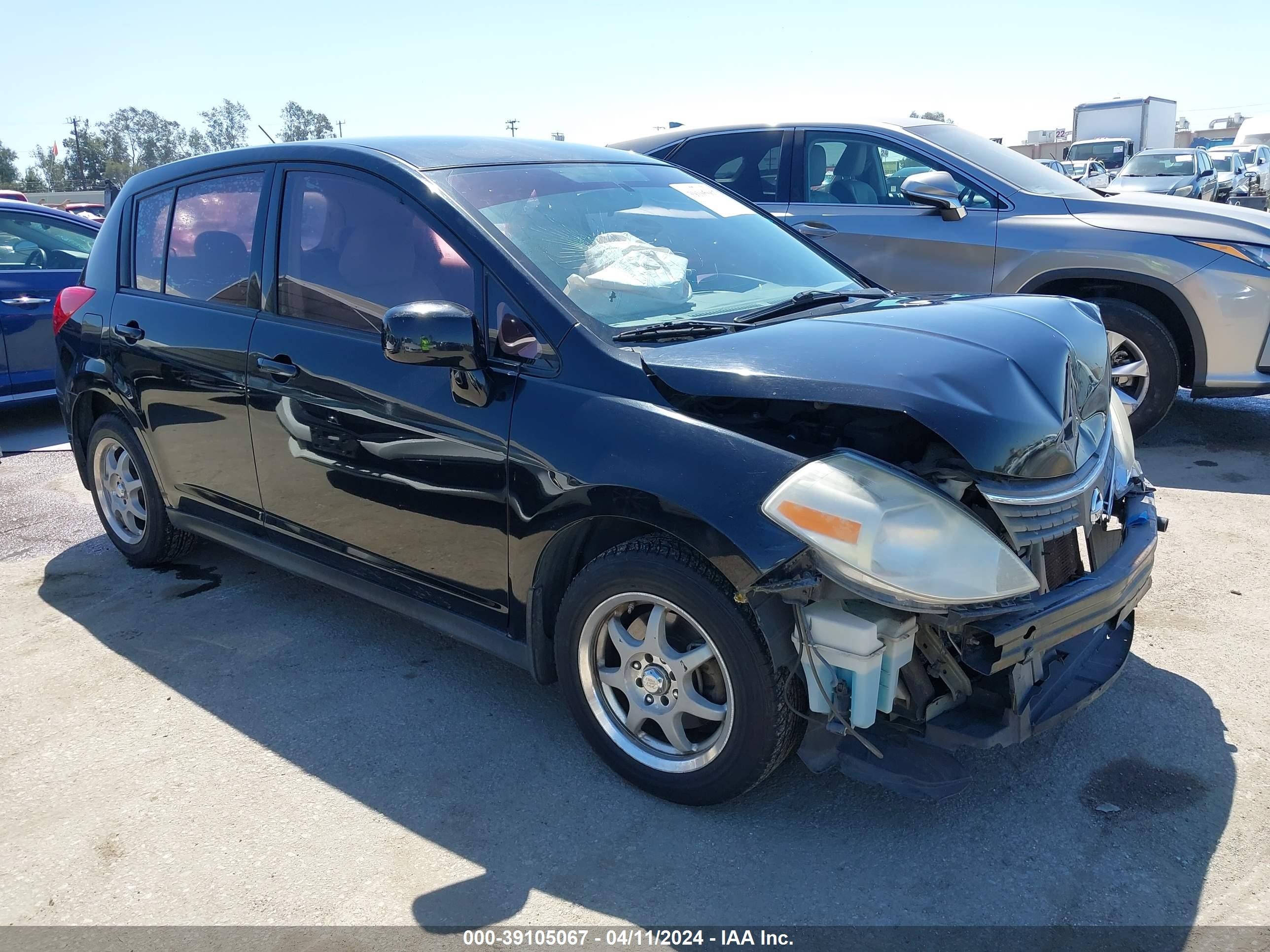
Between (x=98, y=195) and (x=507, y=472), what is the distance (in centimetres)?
6442

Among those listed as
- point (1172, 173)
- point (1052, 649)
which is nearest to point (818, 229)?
point (1052, 649)

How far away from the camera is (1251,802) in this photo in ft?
9.00

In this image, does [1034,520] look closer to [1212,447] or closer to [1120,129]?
[1212,447]

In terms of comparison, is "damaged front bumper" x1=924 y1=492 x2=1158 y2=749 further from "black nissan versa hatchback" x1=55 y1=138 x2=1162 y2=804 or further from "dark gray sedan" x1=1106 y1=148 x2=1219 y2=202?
"dark gray sedan" x1=1106 y1=148 x2=1219 y2=202

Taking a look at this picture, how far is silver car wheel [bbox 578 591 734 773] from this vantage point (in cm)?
268

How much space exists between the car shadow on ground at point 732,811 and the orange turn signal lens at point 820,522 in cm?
90

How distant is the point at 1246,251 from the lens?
574 cm

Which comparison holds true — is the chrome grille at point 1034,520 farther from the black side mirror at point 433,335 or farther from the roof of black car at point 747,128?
the roof of black car at point 747,128

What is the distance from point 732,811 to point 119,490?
3533mm

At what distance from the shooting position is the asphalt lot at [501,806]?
8.13 ft

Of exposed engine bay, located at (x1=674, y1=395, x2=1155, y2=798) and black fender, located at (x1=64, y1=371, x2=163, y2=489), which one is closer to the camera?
exposed engine bay, located at (x1=674, y1=395, x2=1155, y2=798)

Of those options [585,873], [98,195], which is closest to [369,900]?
[585,873]

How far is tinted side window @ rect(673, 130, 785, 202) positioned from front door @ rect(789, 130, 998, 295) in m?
0.18

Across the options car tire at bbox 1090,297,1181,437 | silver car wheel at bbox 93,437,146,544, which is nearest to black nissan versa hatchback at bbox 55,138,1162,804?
silver car wheel at bbox 93,437,146,544
